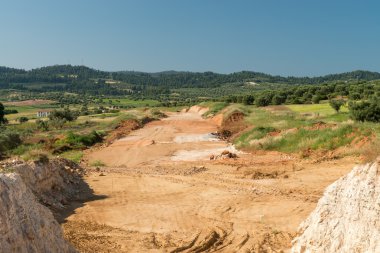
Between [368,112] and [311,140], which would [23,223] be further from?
[368,112]

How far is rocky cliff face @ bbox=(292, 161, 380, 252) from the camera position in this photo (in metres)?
9.10

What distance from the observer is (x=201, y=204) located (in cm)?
1755

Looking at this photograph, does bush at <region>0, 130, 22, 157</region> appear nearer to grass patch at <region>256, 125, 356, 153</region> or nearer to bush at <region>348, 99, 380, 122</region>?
grass patch at <region>256, 125, 356, 153</region>

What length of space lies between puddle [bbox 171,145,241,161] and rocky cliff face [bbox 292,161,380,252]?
19919 millimetres

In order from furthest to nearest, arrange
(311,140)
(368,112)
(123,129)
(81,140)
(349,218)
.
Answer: (123,129)
(81,140)
(368,112)
(311,140)
(349,218)

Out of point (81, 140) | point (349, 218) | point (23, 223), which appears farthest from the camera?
point (81, 140)

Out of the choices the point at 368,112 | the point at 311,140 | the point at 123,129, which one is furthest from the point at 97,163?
the point at 123,129

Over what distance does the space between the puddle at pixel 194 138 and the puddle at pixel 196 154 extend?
20.2 ft

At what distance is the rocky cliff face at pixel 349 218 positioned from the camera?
9.10 m

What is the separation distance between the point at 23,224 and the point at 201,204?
9.76 meters

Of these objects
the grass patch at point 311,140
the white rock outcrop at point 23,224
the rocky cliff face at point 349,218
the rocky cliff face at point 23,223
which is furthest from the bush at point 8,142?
the rocky cliff face at point 349,218

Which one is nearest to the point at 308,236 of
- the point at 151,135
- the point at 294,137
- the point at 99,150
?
the point at 294,137

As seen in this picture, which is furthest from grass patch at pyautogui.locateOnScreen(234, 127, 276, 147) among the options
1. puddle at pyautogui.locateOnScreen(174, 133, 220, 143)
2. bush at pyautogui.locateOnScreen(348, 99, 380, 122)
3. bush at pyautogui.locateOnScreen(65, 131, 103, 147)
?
bush at pyautogui.locateOnScreen(65, 131, 103, 147)

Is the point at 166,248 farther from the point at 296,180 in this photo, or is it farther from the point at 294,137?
the point at 294,137
